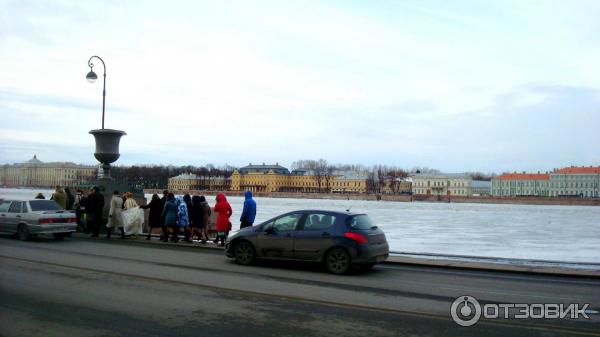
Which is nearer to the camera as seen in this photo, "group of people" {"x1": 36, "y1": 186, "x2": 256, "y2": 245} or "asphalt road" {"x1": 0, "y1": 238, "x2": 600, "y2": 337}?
"asphalt road" {"x1": 0, "y1": 238, "x2": 600, "y2": 337}

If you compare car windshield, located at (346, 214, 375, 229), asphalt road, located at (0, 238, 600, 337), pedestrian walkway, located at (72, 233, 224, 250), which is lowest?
asphalt road, located at (0, 238, 600, 337)

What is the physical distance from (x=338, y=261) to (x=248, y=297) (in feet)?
11.8

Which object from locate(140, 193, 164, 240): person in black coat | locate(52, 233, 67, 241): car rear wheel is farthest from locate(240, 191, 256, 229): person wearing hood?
locate(52, 233, 67, 241): car rear wheel

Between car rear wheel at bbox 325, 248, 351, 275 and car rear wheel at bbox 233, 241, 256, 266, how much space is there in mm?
2100

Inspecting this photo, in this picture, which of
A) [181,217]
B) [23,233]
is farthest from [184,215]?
[23,233]

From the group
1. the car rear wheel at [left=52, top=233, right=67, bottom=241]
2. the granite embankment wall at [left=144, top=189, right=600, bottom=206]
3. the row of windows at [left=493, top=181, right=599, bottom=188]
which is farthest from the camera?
the row of windows at [left=493, top=181, right=599, bottom=188]

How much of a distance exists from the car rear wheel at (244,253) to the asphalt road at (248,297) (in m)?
0.33

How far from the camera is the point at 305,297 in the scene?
33.3ft

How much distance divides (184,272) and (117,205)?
876cm

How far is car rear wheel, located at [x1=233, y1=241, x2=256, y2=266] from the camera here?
14.4 meters

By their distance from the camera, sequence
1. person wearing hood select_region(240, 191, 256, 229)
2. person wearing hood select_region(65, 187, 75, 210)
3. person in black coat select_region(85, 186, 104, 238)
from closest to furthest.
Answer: person wearing hood select_region(240, 191, 256, 229), person in black coat select_region(85, 186, 104, 238), person wearing hood select_region(65, 187, 75, 210)

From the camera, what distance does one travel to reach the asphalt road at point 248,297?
7910mm

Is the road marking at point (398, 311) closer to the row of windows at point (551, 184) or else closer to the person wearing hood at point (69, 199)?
the person wearing hood at point (69, 199)

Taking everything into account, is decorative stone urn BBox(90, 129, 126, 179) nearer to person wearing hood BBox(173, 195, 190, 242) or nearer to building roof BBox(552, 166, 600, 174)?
person wearing hood BBox(173, 195, 190, 242)
